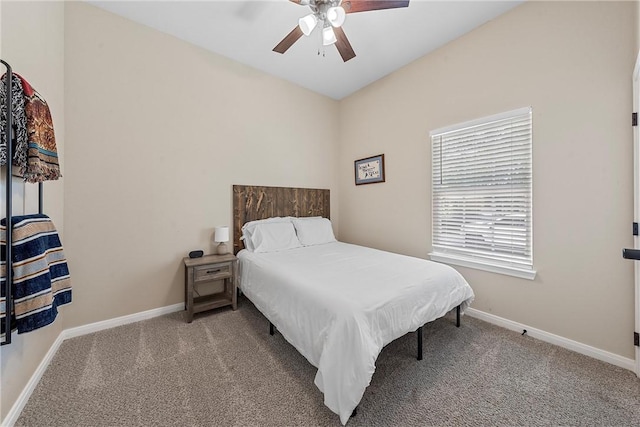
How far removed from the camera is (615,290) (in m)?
1.77

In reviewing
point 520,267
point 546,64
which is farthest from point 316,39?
point 520,267

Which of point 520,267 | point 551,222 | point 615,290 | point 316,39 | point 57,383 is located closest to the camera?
point 57,383

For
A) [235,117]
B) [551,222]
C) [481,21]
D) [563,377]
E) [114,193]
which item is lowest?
[563,377]

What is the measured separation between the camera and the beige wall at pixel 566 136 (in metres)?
1.74

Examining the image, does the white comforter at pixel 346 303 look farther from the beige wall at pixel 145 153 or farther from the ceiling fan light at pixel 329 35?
the ceiling fan light at pixel 329 35

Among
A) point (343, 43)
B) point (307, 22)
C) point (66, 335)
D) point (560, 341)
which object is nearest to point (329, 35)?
point (343, 43)

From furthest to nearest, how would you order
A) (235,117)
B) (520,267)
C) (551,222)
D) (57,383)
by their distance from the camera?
(235,117), (520,267), (551,222), (57,383)

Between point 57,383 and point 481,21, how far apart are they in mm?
4540

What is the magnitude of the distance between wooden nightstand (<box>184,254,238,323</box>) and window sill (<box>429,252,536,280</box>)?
2315 millimetres

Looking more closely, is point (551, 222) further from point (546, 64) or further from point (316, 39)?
point (316, 39)

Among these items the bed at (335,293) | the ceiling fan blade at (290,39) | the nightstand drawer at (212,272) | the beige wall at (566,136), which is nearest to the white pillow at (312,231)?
the bed at (335,293)

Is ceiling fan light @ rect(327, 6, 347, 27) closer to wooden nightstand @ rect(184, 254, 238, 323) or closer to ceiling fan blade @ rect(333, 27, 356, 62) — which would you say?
ceiling fan blade @ rect(333, 27, 356, 62)

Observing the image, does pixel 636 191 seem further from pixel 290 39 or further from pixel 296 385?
pixel 290 39

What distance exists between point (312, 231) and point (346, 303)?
1928 mm
